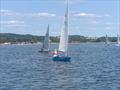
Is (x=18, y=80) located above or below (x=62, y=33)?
below

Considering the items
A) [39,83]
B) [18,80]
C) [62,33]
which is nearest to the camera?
[39,83]

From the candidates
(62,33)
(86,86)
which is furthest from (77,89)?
(62,33)

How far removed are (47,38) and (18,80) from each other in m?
83.5

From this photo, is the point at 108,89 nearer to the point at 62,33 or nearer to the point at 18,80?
the point at 18,80

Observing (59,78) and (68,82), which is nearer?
(68,82)

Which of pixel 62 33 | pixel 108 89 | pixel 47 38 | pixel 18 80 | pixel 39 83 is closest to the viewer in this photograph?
pixel 108 89

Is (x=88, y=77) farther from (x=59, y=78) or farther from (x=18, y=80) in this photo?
(x=18, y=80)

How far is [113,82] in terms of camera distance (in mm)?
51375

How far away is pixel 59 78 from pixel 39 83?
5856 mm

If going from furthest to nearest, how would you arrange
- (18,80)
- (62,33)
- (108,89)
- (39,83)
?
(62,33) < (18,80) < (39,83) < (108,89)

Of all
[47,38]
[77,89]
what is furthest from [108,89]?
[47,38]

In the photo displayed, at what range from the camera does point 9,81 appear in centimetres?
5284

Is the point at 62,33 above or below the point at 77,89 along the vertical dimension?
above

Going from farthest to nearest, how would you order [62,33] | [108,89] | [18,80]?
[62,33], [18,80], [108,89]
